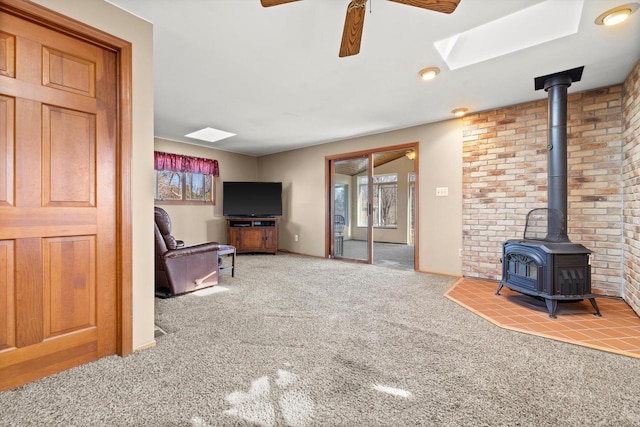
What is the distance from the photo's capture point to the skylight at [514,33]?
6.77 ft

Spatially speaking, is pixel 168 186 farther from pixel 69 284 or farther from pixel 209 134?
pixel 69 284

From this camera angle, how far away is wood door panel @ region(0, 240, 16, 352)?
145 centimetres

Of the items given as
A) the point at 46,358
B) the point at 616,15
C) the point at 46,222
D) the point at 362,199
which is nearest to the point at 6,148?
the point at 46,222

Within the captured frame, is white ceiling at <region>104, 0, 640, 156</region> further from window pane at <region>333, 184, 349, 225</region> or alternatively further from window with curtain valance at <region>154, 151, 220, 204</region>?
window pane at <region>333, 184, 349, 225</region>

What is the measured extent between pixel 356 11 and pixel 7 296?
241cm

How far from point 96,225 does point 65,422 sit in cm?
101

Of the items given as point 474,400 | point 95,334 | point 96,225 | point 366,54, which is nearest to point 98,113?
point 96,225

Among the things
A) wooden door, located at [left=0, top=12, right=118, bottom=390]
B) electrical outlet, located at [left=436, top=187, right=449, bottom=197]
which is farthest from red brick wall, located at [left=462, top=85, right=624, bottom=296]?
wooden door, located at [left=0, top=12, right=118, bottom=390]

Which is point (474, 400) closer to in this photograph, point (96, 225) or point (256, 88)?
point (96, 225)

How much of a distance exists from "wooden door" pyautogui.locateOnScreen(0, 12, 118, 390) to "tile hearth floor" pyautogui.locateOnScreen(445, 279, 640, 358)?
3.00 meters

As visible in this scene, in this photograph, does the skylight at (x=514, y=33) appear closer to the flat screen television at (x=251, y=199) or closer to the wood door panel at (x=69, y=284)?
the wood door panel at (x=69, y=284)

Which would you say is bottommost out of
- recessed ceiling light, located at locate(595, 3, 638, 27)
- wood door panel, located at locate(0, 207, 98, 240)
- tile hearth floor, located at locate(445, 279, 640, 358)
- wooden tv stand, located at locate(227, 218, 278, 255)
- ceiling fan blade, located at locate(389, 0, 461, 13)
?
tile hearth floor, located at locate(445, 279, 640, 358)

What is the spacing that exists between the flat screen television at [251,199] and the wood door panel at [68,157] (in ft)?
14.5

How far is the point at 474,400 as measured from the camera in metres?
1.41
